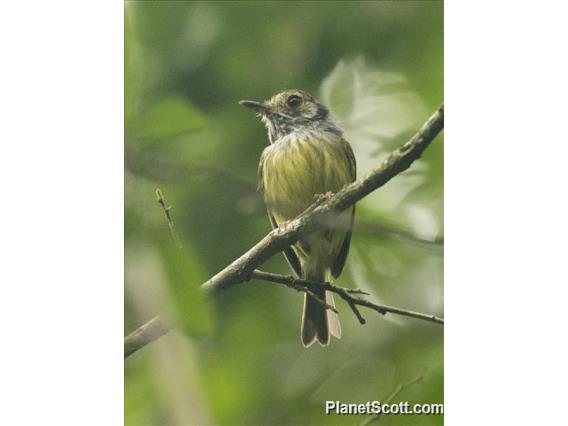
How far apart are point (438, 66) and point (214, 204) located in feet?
2.89

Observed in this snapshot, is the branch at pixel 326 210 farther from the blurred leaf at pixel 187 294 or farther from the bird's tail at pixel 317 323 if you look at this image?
the blurred leaf at pixel 187 294

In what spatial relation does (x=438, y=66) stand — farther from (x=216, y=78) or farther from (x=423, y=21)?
(x=216, y=78)

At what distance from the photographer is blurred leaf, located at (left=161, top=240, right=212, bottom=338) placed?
1755 millimetres

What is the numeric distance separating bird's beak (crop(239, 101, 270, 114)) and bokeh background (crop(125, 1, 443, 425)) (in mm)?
22

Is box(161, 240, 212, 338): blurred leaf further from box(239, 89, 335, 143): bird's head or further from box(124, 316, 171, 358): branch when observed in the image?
box(239, 89, 335, 143): bird's head

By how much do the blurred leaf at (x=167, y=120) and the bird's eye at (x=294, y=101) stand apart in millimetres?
423

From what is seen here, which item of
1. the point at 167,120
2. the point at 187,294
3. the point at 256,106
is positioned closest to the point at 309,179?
the point at 256,106

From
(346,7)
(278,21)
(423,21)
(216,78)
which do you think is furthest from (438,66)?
(216,78)

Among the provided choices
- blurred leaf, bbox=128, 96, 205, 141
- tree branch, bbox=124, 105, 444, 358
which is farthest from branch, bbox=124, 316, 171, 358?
blurred leaf, bbox=128, 96, 205, 141

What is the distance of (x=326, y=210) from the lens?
2805mm

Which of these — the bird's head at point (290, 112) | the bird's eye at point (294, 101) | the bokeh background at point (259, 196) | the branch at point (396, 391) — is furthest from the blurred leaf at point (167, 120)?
the branch at point (396, 391)

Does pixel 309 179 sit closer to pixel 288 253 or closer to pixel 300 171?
pixel 300 171

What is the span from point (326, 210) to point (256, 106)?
42 cm

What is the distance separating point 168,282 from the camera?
1802 millimetres
